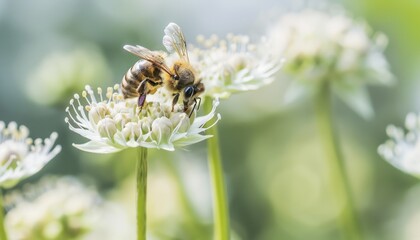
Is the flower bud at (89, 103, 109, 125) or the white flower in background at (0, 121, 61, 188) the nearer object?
the flower bud at (89, 103, 109, 125)

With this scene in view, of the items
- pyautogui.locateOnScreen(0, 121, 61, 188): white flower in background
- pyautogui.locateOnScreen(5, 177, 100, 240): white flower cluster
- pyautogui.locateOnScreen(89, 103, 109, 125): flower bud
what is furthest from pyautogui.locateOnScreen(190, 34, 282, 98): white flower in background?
pyautogui.locateOnScreen(5, 177, 100, 240): white flower cluster

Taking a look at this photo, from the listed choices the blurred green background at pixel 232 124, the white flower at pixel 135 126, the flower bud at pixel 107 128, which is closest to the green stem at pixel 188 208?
the blurred green background at pixel 232 124

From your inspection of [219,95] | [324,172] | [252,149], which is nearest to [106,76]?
[252,149]

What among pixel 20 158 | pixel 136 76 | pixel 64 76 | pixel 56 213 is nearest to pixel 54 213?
pixel 56 213

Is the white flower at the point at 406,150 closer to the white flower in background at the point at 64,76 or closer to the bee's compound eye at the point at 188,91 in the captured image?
the bee's compound eye at the point at 188,91

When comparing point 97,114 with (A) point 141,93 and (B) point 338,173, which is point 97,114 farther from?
(B) point 338,173

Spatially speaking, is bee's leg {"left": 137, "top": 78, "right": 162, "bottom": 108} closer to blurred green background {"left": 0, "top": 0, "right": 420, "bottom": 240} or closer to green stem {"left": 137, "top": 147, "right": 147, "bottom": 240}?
green stem {"left": 137, "top": 147, "right": 147, "bottom": 240}
